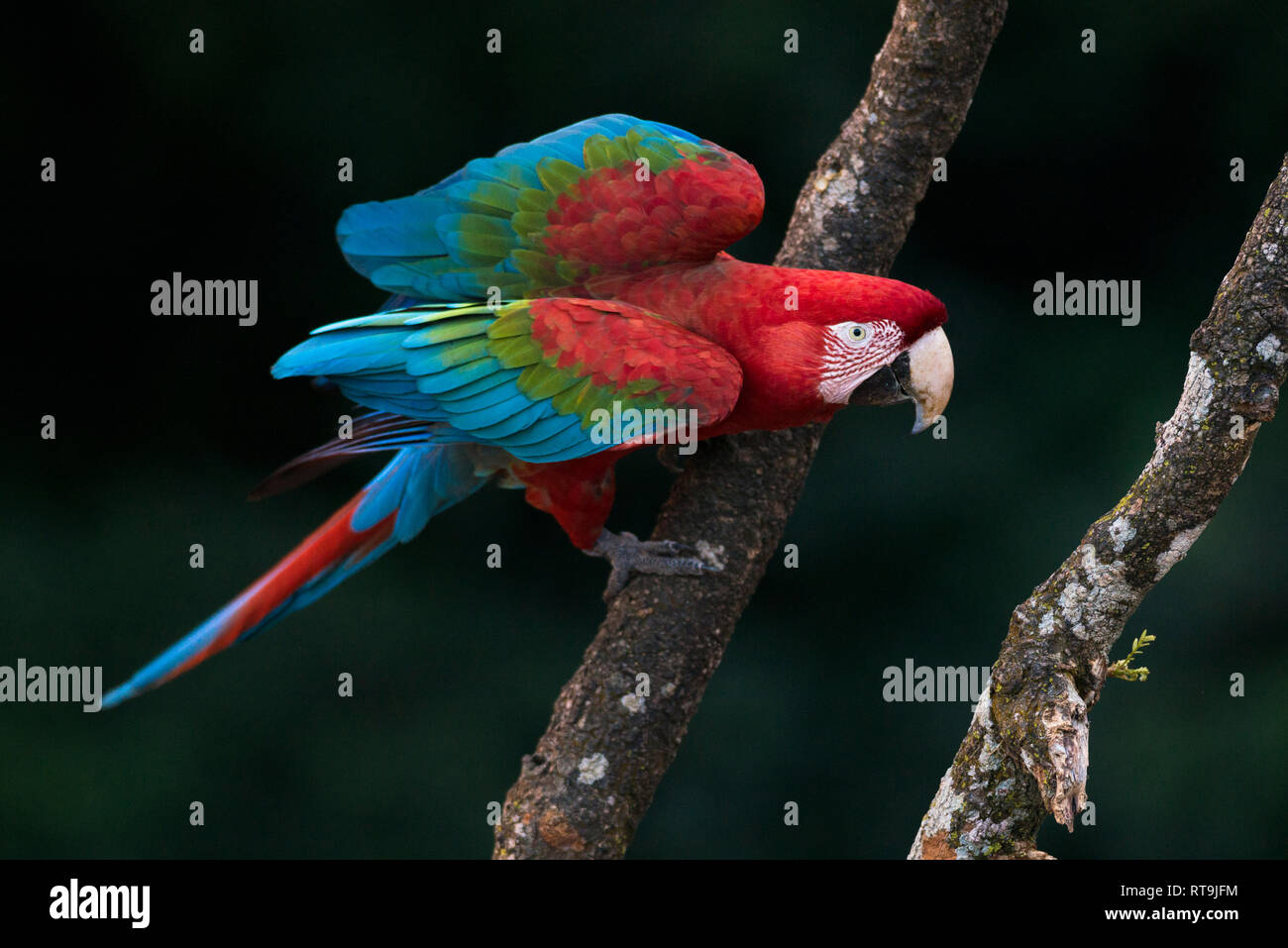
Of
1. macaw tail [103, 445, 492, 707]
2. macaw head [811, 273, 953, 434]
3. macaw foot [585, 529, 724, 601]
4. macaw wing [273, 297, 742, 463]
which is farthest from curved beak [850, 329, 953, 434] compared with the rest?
macaw tail [103, 445, 492, 707]

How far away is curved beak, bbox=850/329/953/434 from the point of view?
1809 millimetres

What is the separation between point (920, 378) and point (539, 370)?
0.61 metres

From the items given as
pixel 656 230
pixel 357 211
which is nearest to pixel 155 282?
pixel 357 211

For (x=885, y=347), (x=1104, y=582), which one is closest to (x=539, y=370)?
(x=885, y=347)

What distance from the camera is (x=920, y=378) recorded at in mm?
1817

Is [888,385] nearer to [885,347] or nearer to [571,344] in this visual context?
[885,347]

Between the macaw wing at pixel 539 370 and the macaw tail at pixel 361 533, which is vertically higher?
the macaw wing at pixel 539 370

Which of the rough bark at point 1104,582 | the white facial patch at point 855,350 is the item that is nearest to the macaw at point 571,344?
the white facial patch at point 855,350

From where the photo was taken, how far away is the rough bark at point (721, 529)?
1.82 m

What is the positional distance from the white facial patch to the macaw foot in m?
0.37

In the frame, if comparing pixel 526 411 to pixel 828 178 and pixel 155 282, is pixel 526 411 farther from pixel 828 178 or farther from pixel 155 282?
pixel 155 282

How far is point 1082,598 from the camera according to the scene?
1.44 metres

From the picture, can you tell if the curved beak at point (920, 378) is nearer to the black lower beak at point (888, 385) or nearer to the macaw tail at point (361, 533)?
the black lower beak at point (888, 385)

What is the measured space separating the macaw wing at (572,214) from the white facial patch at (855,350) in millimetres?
264
